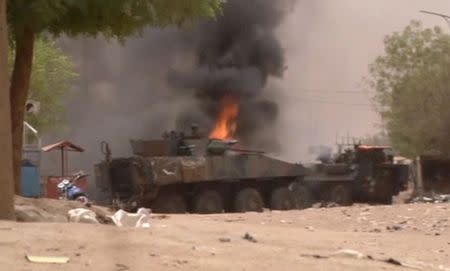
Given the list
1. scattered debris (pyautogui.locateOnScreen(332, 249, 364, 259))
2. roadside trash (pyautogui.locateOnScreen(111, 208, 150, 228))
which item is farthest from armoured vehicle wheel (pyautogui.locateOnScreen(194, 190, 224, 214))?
scattered debris (pyautogui.locateOnScreen(332, 249, 364, 259))

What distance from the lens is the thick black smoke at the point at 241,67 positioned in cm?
3594

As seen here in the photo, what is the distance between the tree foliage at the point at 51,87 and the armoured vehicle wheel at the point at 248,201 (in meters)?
8.69

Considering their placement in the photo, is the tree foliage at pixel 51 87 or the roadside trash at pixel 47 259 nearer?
the roadside trash at pixel 47 259

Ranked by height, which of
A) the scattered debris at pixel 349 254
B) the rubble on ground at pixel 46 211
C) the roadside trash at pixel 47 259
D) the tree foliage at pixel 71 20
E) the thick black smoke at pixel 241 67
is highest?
the thick black smoke at pixel 241 67

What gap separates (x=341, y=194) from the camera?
31.4 meters

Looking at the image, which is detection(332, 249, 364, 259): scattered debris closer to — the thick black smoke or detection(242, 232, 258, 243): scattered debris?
detection(242, 232, 258, 243): scattered debris

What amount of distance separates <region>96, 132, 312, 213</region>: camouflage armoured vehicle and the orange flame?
20.0 feet

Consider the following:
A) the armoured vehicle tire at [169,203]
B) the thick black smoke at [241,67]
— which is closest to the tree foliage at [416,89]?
the thick black smoke at [241,67]

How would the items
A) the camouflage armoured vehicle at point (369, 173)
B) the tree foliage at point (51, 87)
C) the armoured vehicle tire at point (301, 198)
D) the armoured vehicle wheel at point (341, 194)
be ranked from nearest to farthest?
the armoured vehicle tire at point (301, 198), the armoured vehicle wheel at point (341, 194), the camouflage armoured vehicle at point (369, 173), the tree foliage at point (51, 87)

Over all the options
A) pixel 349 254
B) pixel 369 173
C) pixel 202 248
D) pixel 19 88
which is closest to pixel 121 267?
pixel 202 248

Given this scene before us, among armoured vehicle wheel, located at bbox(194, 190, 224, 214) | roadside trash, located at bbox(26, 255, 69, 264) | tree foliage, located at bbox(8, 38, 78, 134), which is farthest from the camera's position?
tree foliage, located at bbox(8, 38, 78, 134)

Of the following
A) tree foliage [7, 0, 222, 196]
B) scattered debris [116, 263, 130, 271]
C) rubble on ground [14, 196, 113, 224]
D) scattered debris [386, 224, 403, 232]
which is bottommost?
scattered debris [386, 224, 403, 232]

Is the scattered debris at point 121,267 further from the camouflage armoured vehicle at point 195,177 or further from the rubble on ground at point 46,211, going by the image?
the camouflage armoured vehicle at point 195,177

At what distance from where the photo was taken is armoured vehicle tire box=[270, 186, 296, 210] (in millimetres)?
28125
